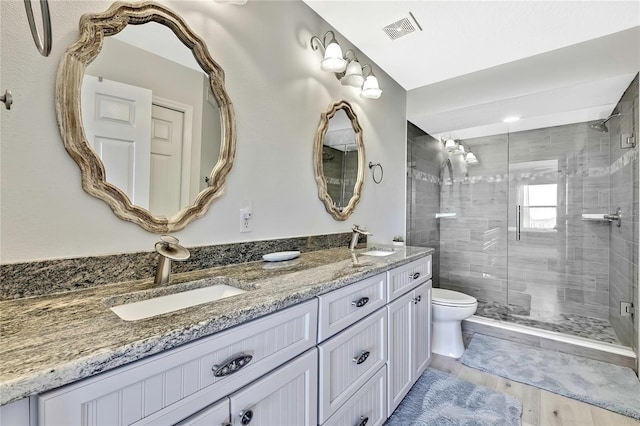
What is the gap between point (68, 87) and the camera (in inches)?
35.5

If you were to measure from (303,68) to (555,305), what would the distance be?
342 centimetres

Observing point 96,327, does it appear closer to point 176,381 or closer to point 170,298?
point 176,381

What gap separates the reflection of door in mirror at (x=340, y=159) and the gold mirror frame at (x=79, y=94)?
85 cm

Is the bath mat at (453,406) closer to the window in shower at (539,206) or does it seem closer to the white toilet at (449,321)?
the white toilet at (449,321)

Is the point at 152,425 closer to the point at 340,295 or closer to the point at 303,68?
the point at 340,295

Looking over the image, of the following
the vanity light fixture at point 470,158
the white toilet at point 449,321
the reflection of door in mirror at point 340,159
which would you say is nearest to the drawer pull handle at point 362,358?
the reflection of door in mirror at point 340,159

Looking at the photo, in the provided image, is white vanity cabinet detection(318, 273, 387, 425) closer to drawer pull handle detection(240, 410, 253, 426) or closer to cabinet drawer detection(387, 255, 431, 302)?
cabinet drawer detection(387, 255, 431, 302)

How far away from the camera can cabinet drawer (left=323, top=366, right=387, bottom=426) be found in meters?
1.15

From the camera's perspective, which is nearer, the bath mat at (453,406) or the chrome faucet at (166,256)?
→ the chrome faucet at (166,256)

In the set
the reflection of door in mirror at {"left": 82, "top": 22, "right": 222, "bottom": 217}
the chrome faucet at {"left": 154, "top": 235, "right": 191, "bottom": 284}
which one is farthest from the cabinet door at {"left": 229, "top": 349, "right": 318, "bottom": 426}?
the reflection of door in mirror at {"left": 82, "top": 22, "right": 222, "bottom": 217}

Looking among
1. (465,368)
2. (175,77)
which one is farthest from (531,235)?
(175,77)

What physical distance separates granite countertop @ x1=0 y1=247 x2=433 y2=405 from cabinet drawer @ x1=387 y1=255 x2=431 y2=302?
0.47m

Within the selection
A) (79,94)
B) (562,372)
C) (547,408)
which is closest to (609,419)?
(547,408)

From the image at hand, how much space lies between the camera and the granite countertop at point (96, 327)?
0.47 m
